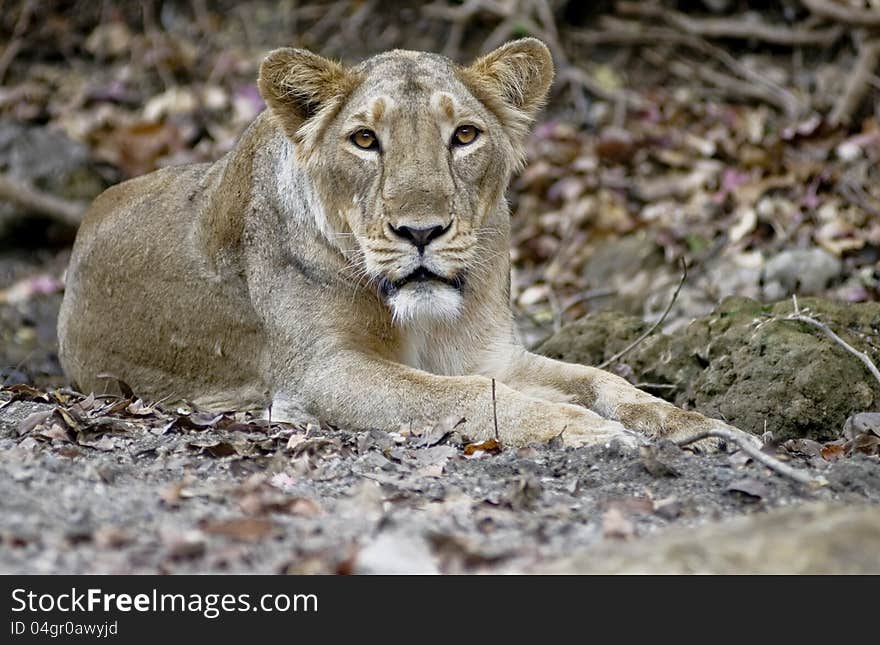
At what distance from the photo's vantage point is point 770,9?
Answer: 14531 millimetres

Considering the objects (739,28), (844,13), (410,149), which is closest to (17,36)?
(739,28)

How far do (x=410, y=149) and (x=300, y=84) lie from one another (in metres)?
0.80

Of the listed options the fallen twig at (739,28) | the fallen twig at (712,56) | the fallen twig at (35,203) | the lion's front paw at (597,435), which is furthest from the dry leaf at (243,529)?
the fallen twig at (739,28)

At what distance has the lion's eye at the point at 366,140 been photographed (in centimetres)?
667

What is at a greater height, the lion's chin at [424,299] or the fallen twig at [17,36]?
the fallen twig at [17,36]

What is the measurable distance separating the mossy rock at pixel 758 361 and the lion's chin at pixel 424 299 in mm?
1667

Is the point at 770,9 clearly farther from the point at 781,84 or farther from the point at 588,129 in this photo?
the point at 588,129

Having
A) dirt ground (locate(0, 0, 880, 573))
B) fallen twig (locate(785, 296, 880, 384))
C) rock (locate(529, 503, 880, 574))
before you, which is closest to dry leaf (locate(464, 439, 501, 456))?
dirt ground (locate(0, 0, 880, 573))

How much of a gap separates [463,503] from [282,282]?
8.87ft

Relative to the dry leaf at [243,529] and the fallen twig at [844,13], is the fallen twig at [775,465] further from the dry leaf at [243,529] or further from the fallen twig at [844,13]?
the fallen twig at [844,13]

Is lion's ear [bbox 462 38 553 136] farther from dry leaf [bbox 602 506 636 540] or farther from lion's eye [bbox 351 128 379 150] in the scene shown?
dry leaf [bbox 602 506 636 540]

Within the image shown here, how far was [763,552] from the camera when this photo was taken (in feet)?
11.9

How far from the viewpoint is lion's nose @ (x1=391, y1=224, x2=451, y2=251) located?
6199 mm

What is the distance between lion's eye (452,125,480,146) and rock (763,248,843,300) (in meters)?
3.96
